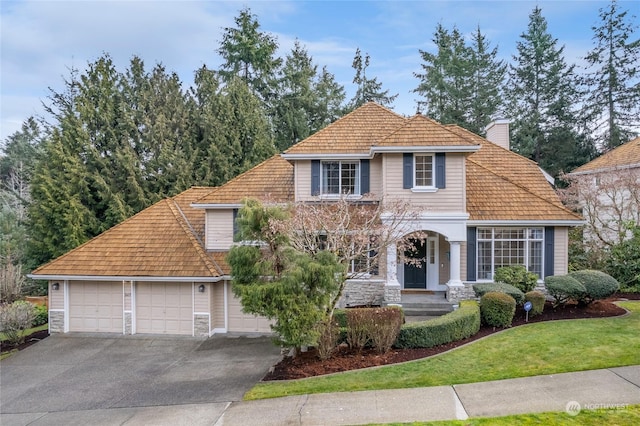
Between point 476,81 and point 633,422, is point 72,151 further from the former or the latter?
point 476,81

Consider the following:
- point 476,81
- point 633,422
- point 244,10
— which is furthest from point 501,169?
point 244,10

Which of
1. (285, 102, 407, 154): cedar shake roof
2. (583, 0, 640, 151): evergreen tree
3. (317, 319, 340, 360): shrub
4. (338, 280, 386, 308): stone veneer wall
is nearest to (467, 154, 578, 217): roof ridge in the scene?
(285, 102, 407, 154): cedar shake roof

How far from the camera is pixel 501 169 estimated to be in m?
16.6

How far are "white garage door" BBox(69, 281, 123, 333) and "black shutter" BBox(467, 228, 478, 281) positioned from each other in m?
13.0

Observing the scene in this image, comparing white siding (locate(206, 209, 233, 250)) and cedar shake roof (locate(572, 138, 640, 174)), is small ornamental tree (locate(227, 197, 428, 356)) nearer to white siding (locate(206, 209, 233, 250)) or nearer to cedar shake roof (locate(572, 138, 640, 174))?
white siding (locate(206, 209, 233, 250))

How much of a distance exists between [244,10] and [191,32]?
14579 mm

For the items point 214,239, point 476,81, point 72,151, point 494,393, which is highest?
point 476,81

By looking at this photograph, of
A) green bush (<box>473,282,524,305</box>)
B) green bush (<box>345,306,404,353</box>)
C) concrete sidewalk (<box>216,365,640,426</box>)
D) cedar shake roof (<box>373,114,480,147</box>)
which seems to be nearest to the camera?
concrete sidewalk (<box>216,365,640,426</box>)

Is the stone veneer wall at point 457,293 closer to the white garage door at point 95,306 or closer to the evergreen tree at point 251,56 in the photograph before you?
the white garage door at point 95,306

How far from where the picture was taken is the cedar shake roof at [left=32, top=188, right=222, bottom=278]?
1327 cm

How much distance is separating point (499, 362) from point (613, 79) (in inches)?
1284

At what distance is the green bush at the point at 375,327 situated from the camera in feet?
30.2

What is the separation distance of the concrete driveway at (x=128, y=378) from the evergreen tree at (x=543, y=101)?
28647mm

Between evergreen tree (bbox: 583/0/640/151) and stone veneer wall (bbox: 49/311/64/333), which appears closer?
stone veneer wall (bbox: 49/311/64/333)
